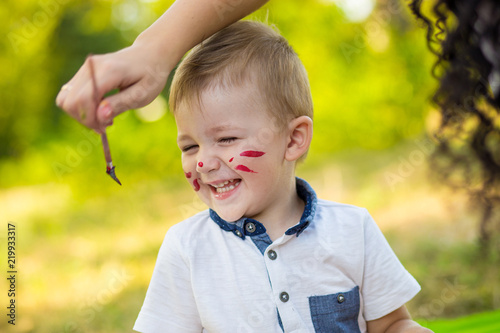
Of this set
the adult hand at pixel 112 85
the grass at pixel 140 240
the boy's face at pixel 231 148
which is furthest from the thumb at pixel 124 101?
the grass at pixel 140 240

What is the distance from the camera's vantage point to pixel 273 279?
132 centimetres

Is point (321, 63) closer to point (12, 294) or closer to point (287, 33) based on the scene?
point (287, 33)

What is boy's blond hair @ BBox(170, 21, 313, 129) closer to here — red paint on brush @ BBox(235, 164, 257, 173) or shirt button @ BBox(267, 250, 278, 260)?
red paint on brush @ BBox(235, 164, 257, 173)

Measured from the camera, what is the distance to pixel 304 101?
4.79ft

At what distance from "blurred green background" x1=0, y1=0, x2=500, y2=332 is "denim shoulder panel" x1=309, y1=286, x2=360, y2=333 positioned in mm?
2173

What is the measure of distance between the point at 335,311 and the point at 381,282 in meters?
0.17

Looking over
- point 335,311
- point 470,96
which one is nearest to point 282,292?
point 335,311

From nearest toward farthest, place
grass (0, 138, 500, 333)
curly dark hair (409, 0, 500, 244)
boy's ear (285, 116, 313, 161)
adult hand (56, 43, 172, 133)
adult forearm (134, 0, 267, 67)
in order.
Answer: curly dark hair (409, 0, 500, 244)
adult hand (56, 43, 172, 133)
adult forearm (134, 0, 267, 67)
boy's ear (285, 116, 313, 161)
grass (0, 138, 500, 333)

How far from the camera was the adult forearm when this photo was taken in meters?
1.14

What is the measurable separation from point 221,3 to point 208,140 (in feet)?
1.08

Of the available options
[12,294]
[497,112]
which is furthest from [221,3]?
[12,294]

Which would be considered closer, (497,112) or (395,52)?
(497,112)

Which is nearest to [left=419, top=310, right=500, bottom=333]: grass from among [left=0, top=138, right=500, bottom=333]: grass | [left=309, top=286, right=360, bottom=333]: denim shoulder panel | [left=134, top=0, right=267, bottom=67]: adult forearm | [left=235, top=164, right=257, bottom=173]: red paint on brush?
[left=0, top=138, right=500, bottom=333]: grass

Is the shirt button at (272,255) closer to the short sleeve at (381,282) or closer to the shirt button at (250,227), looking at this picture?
the shirt button at (250,227)
